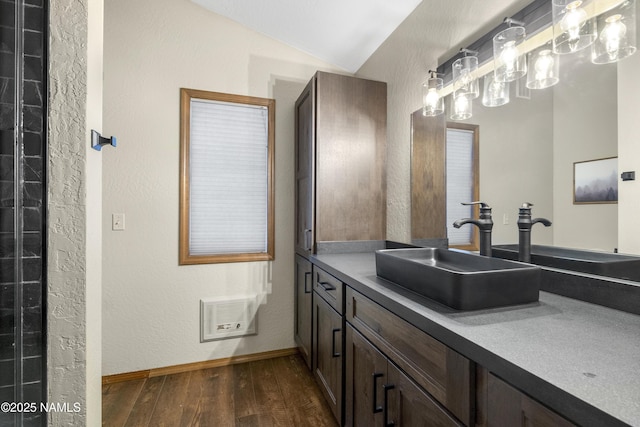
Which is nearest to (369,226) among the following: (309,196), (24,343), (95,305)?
(309,196)

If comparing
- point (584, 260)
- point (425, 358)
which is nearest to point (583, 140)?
point (584, 260)

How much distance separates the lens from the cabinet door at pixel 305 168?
211 cm

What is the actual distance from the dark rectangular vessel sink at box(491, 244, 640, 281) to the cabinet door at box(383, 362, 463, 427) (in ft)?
2.30

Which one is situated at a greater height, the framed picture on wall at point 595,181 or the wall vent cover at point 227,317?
the framed picture on wall at point 595,181

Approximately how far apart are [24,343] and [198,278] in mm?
1310

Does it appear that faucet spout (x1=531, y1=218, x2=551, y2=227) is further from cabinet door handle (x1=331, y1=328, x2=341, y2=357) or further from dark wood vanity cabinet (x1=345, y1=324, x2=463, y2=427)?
cabinet door handle (x1=331, y1=328, x2=341, y2=357)

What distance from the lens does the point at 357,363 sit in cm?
134

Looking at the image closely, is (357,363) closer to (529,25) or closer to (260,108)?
(529,25)

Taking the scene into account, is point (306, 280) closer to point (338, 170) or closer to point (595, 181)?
point (338, 170)

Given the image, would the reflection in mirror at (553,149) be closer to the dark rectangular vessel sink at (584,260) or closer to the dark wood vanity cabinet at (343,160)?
the dark rectangular vessel sink at (584,260)

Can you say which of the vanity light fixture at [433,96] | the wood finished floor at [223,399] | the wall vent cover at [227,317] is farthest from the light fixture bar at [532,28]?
the wall vent cover at [227,317]

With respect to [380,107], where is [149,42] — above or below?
above

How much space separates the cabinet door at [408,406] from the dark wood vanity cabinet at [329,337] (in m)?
0.46

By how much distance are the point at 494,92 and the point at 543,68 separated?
0.22 meters
